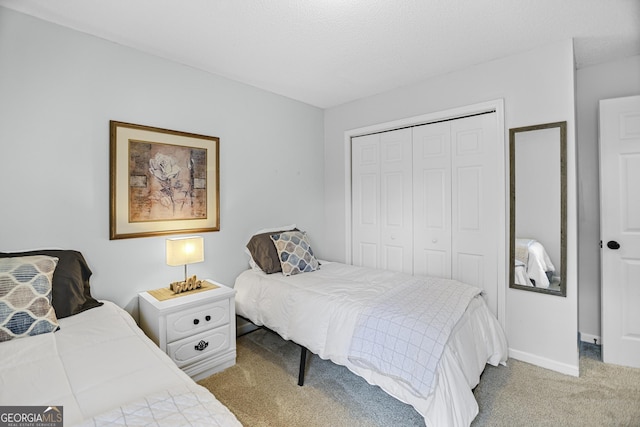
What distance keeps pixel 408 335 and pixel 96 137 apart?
2.56m

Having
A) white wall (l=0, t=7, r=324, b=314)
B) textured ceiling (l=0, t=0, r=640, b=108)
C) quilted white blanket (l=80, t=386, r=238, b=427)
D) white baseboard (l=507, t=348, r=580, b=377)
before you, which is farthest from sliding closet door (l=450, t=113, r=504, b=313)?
quilted white blanket (l=80, t=386, r=238, b=427)

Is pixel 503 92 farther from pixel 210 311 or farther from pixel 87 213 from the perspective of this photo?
pixel 87 213

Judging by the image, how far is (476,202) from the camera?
2.80 m

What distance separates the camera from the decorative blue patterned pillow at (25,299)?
1.49 meters

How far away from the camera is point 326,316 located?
7.22ft

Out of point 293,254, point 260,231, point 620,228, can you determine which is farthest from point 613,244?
point 260,231

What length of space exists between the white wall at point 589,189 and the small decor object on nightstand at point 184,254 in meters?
3.51

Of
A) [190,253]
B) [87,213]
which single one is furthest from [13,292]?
[190,253]

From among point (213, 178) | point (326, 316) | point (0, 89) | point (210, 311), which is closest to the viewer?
point (0, 89)

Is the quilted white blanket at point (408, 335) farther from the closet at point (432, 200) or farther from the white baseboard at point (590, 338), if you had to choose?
the white baseboard at point (590, 338)

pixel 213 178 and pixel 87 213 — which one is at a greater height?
pixel 213 178

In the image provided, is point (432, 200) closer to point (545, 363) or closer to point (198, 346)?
point (545, 363)

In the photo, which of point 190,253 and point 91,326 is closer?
point 91,326

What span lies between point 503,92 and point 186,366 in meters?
3.40
